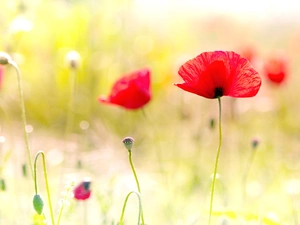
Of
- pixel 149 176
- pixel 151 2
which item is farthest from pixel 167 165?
pixel 151 2

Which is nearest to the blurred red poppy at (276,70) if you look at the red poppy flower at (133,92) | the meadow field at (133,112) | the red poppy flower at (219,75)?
the meadow field at (133,112)

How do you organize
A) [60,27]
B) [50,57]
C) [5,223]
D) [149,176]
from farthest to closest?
[50,57]
[60,27]
[149,176]
[5,223]

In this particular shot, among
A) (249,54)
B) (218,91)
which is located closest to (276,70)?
(249,54)

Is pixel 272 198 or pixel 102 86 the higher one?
pixel 102 86

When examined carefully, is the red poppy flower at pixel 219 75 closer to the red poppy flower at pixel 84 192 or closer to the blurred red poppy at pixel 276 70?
the red poppy flower at pixel 84 192

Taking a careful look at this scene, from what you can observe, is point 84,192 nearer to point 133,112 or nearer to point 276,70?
point 276,70

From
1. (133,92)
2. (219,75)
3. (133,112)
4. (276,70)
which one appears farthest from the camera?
(133,112)

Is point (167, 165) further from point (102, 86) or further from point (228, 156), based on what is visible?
point (102, 86)
